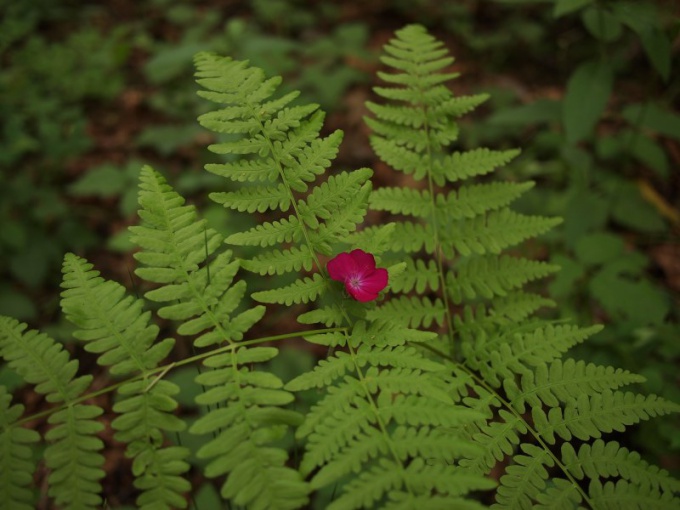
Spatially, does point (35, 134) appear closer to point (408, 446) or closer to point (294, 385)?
point (294, 385)

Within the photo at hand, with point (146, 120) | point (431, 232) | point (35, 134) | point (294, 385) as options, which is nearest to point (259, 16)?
point (146, 120)

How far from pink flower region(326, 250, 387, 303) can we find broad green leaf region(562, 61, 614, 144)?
5.40 ft

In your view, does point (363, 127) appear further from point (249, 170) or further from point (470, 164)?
point (249, 170)

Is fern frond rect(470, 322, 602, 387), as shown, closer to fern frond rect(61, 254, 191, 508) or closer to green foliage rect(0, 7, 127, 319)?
fern frond rect(61, 254, 191, 508)

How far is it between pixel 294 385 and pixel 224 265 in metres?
0.40

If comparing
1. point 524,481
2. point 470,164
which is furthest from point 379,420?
point 470,164

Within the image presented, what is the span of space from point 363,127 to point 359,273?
3127 millimetres

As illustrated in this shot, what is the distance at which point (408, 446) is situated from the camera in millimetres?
1211

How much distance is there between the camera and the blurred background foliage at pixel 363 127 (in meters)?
2.59

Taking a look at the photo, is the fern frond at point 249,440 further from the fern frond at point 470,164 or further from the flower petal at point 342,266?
the fern frond at point 470,164

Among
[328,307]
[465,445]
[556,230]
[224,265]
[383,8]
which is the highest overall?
[383,8]

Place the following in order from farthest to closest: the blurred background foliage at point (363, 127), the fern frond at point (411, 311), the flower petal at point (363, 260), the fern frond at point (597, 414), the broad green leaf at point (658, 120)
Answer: the broad green leaf at point (658, 120), the blurred background foliage at point (363, 127), the fern frond at point (411, 311), the flower petal at point (363, 260), the fern frond at point (597, 414)

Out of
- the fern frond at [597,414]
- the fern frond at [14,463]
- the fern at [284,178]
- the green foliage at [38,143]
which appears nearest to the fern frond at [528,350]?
the fern frond at [597,414]

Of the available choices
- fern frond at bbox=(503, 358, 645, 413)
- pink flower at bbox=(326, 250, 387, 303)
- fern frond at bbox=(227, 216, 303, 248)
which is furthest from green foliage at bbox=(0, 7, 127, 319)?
fern frond at bbox=(503, 358, 645, 413)
